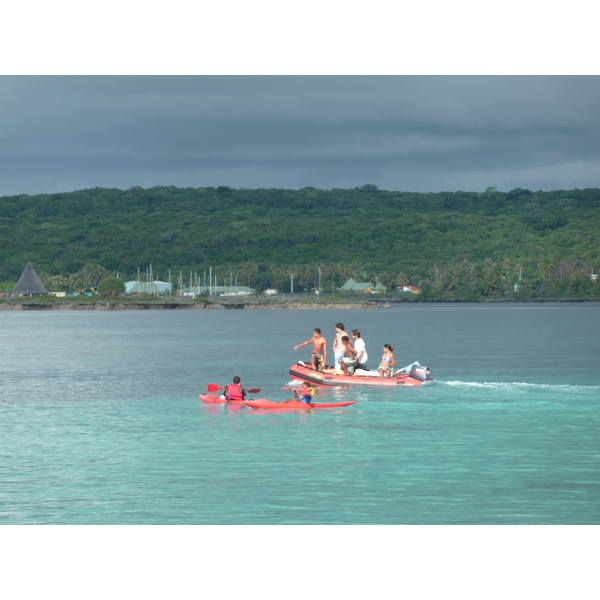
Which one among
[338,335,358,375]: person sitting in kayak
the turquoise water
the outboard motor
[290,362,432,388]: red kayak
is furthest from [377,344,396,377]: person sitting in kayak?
the outboard motor

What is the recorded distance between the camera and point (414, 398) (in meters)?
33.0

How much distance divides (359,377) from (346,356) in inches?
47.4

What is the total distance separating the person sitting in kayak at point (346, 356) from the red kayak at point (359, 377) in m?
0.36

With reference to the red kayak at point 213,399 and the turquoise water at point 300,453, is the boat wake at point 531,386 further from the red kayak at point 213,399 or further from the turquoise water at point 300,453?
the red kayak at point 213,399

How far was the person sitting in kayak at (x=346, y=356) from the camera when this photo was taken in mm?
33188

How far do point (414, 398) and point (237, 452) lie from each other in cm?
1284

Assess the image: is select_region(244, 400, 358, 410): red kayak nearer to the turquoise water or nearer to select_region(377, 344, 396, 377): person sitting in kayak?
the turquoise water

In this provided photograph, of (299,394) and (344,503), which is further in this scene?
(299,394)

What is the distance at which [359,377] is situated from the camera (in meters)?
32.8

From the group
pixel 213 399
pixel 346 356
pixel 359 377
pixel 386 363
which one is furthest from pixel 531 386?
pixel 213 399

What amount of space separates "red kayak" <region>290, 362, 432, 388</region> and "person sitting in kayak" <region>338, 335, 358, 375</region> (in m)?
0.36

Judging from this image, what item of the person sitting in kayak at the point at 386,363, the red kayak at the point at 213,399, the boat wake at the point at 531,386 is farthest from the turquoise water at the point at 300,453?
the person sitting in kayak at the point at 386,363
